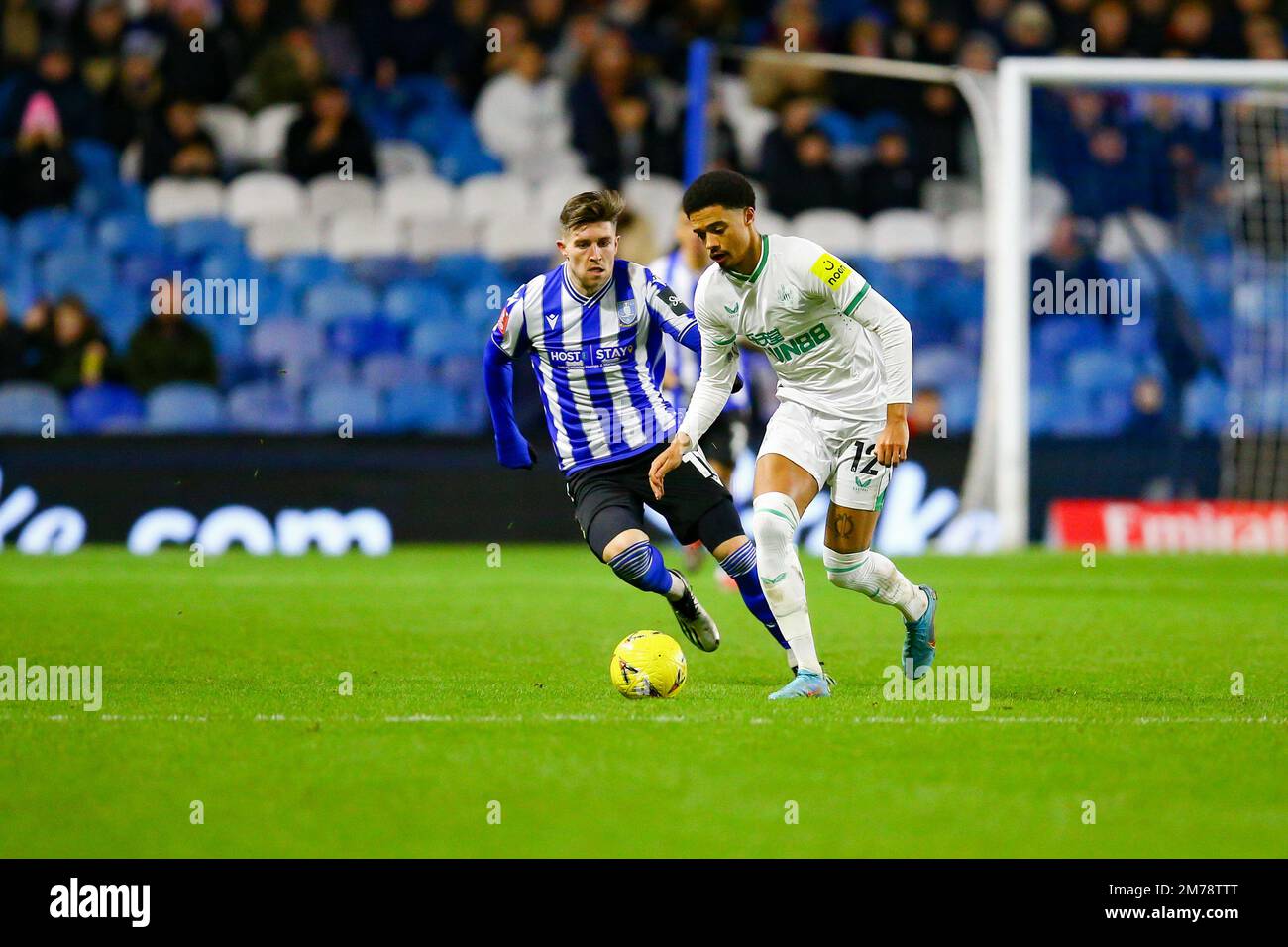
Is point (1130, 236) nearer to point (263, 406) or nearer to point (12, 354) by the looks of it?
point (263, 406)

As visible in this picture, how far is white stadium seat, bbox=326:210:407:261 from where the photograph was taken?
1772 centimetres

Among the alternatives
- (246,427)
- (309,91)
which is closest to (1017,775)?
(246,427)

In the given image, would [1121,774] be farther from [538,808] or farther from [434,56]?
[434,56]

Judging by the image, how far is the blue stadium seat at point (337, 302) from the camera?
17297 millimetres

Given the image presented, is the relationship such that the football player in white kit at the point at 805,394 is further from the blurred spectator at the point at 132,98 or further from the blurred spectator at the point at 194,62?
the blurred spectator at the point at 194,62

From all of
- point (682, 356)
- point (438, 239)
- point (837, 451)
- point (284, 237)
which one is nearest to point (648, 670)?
point (837, 451)

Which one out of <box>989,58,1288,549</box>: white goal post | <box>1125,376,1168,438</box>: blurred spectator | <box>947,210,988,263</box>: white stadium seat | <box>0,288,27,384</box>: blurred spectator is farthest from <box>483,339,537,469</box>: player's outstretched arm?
<box>947,210,988,263</box>: white stadium seat

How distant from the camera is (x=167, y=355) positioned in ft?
53.5

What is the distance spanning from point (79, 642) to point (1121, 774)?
17.8 feet

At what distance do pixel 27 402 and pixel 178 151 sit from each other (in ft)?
10.8

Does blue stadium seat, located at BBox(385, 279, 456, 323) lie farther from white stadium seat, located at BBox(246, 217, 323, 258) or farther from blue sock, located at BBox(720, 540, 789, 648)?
blue sock, located at BBox(720, 540, 789, 648)

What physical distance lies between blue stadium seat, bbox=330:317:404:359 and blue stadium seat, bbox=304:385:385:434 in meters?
0.48
